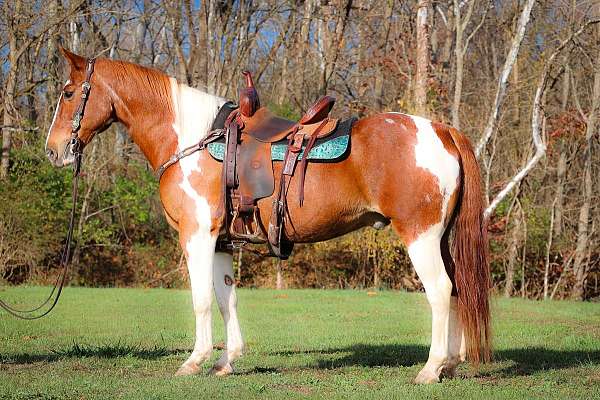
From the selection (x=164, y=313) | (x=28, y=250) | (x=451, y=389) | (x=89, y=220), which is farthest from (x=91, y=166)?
(x=451, y=389)

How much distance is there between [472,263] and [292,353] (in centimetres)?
241

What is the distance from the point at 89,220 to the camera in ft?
66.4

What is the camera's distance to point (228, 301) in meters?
6.85

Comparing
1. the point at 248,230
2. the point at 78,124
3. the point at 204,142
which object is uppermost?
the point at 78,124

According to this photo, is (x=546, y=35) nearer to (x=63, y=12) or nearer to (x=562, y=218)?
(x=562, y=218)

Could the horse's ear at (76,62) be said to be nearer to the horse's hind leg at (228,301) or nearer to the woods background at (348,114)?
the horse's hind leg at (228,301)

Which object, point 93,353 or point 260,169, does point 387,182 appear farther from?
point 93,353

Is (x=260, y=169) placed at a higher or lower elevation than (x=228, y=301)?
higher

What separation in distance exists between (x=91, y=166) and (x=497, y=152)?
10041mm


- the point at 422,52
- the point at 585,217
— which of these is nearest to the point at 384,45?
the point at 422,52

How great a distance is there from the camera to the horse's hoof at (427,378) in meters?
6.00

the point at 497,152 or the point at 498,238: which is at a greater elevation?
the point at 497,152

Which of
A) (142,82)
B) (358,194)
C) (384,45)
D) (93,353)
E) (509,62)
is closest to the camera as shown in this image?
(358,194)

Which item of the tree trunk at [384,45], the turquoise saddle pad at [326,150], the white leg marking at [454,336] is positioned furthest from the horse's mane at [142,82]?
the tree trunk at [384,45]
